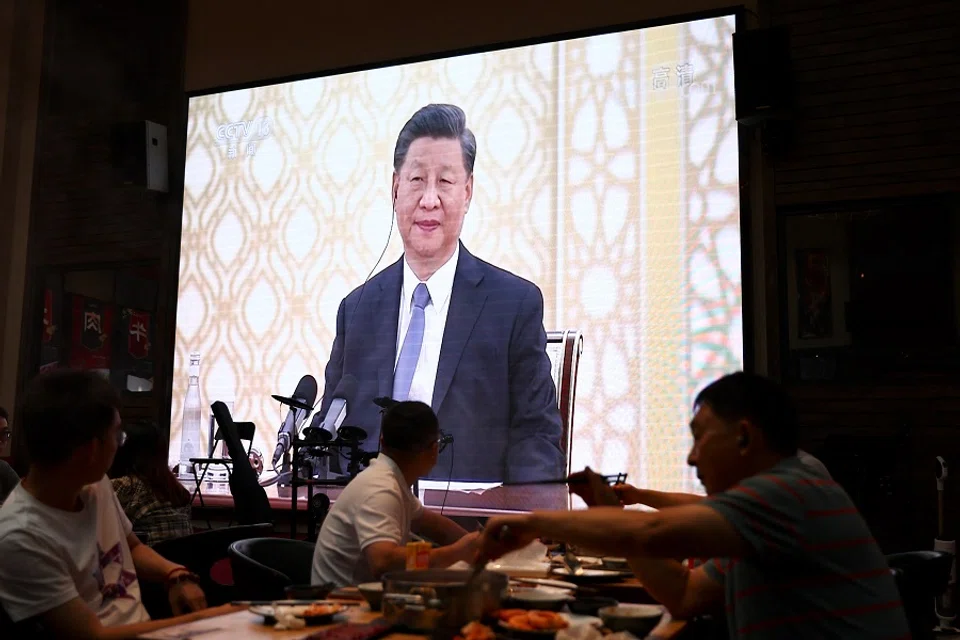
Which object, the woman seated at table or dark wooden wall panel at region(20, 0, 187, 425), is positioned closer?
the woman seated at table

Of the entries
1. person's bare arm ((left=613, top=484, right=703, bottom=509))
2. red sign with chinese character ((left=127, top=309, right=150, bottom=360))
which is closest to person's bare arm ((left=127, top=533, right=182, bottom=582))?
person's bare arm ((left=613, top=484, right=703, bottom=509))

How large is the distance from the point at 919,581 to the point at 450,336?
10.8ft

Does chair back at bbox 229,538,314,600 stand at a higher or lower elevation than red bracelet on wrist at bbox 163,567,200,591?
lower

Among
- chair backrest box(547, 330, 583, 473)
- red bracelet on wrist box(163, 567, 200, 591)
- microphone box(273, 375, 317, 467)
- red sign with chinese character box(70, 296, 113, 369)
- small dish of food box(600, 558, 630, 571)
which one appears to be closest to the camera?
red bracelet on wrist box(163, 567, 200, 591)

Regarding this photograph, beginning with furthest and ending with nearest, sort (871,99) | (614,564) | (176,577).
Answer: (871,99) < (614,564) < (176,577)

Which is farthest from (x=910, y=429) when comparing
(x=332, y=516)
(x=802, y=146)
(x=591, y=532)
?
(x=591, y=532)

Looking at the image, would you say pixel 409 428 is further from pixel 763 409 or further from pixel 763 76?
pixel 763 76

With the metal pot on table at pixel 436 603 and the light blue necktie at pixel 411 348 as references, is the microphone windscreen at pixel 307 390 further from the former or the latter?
the metal pot on table at pixel 436 603

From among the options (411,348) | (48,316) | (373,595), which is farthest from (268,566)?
(48,316)

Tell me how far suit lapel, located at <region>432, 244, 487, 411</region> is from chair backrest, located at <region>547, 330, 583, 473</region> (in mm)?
510

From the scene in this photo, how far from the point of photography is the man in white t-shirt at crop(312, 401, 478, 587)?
7.93 ft

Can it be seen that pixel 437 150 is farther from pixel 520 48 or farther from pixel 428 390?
pixel 428 390

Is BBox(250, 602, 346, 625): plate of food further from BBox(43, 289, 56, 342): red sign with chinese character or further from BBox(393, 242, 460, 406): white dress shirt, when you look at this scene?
BBox(43, 289, 56, 342): red sign with chinese character

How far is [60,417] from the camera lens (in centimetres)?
184
